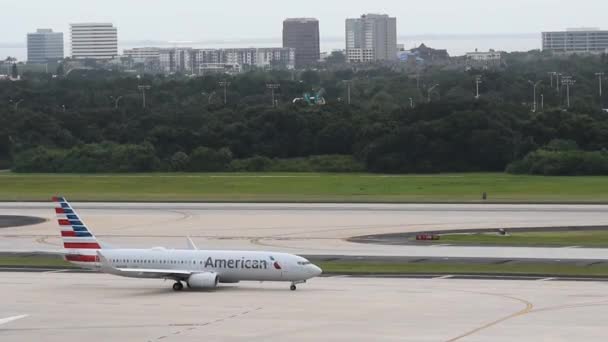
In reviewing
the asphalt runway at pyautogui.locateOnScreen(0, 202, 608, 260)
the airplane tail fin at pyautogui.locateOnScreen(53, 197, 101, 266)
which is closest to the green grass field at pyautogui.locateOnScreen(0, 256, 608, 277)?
the asphalt runway at pyautogui.locateOnScreen(0, 202, 608, 260)

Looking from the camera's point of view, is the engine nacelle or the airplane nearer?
the airplane

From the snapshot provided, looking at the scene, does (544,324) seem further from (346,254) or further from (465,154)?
(465,154)

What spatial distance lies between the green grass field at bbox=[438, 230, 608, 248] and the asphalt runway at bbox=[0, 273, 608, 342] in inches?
793

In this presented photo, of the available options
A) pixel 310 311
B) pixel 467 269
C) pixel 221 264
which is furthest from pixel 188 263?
pixel 467 269

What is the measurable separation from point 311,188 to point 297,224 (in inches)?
1559

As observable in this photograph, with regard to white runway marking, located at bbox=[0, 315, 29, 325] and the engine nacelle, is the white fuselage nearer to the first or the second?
the engine nacelle

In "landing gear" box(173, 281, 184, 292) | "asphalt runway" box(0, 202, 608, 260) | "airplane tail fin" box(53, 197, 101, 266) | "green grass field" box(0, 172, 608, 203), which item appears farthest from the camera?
"green grass field" box(0, 172, 608, 203)

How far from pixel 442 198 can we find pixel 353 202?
34.8 feet

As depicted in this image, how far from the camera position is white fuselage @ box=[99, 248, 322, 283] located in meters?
76.0

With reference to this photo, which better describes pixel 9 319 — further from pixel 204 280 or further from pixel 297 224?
pixel 297 224

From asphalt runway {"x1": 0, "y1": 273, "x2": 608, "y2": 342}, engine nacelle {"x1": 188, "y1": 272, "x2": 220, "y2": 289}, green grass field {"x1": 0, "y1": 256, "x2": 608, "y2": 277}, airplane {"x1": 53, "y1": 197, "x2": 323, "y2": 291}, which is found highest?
airplane {"x1": 53, "y1": 197, "x2": 323, "y2": 291}

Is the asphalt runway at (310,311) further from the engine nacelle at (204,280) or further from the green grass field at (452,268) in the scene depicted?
the green grass field at (452,268)

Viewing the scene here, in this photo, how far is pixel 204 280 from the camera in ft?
251


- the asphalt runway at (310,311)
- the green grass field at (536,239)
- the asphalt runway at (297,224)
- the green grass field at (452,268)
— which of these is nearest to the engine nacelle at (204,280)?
the asphalt runway at (310,311)
